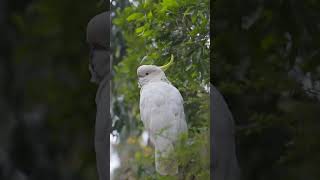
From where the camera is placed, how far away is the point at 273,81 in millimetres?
780

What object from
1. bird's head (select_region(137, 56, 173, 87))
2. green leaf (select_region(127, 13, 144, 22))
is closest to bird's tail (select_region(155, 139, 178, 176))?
bird's head (select_region(137, 56, 173, 87))

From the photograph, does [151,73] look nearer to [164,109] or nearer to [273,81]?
[164,109]

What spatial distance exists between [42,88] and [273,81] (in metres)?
0.43

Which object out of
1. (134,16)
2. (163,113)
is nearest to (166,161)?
(163,113)

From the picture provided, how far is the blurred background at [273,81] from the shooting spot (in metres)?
0.77

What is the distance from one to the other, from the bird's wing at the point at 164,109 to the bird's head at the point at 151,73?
0.01m

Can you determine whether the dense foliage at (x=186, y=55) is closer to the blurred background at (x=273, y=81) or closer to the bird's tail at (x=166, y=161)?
the bird's tail at (x=166, y=161)

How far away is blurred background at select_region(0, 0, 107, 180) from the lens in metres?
0.80

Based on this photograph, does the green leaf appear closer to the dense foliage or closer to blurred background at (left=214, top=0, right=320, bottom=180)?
the dense foliage

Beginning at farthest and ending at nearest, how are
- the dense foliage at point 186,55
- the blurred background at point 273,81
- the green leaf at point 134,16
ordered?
the green leaf at point 134,16, the dense foliage at point 186,55, the blurred background at point 273,81

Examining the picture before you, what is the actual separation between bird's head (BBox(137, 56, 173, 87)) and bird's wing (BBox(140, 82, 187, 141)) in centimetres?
1

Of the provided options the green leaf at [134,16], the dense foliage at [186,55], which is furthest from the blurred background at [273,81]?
the green leaf at [134,16]

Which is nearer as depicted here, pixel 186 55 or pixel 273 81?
pixel 273 81

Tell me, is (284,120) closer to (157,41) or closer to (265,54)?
(265,54)
